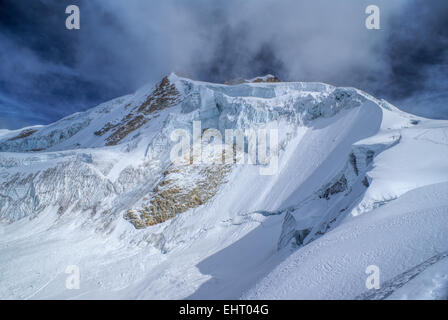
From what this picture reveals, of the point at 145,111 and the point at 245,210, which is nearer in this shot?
the point at 245,210

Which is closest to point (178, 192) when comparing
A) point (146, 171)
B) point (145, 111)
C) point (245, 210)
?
point (146, 171)

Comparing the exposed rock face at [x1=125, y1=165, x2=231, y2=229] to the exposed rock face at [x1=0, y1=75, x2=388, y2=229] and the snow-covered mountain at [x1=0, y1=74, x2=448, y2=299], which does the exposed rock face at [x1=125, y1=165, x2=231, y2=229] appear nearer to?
the exposed rock face at [x1=0, y1=75, x2=388, y2=229]

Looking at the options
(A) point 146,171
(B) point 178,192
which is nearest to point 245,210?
(B) point 178,192

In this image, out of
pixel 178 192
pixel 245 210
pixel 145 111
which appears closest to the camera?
pixel 245 210

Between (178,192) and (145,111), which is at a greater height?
(145,111)

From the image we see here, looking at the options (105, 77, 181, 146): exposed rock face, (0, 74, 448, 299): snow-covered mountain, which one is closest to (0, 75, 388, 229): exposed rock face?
(0, 74, 448, 299): snow-covered mountain

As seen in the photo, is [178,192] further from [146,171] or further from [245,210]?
[245,210]

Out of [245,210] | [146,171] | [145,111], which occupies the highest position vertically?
[145,111]

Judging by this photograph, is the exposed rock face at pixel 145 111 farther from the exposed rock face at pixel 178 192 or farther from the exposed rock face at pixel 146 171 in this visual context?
the exposed rock face at pixel 178 192

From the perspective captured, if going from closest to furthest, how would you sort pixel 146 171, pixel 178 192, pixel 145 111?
pixel 178 192 → pixel 146 171 → pixel 145 111
